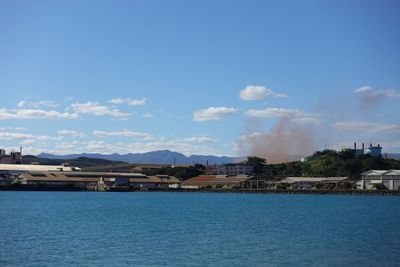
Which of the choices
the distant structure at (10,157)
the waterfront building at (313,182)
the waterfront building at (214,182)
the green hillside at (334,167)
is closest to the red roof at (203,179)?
the waterfront building at (214,182)

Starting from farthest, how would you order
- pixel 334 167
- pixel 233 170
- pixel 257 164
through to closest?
1. pixel 233 170
2. pixel 257 164
3. pixel 334 167

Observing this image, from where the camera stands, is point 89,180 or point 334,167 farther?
point 334,167

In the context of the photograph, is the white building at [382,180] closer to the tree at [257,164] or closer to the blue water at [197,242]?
the tree at [257,164]

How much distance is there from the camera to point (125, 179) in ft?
350

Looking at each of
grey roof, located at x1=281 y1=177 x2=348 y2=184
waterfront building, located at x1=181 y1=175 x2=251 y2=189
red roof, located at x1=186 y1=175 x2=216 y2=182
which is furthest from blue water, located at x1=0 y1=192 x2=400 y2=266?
red roof, located at x1=186 y1=175 x2=216 y2=182

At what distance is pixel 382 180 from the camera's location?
85.0 metres

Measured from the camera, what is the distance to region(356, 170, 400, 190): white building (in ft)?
274

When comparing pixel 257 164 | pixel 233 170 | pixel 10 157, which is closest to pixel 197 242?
pixel 257 164

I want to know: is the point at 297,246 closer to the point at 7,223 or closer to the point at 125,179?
the point at 7,223

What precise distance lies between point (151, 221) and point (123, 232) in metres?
6.88

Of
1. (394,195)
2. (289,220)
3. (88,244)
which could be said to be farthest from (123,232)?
(394,195)

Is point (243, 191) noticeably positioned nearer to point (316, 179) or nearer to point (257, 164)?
point (316, 179)

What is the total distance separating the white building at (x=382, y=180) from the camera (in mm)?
83438

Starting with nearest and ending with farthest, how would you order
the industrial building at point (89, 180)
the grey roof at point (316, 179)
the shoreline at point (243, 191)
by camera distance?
the shoreline at point (243, 191) → the grey roof at point (316, 179) → the industrial building at point (89, 180)
